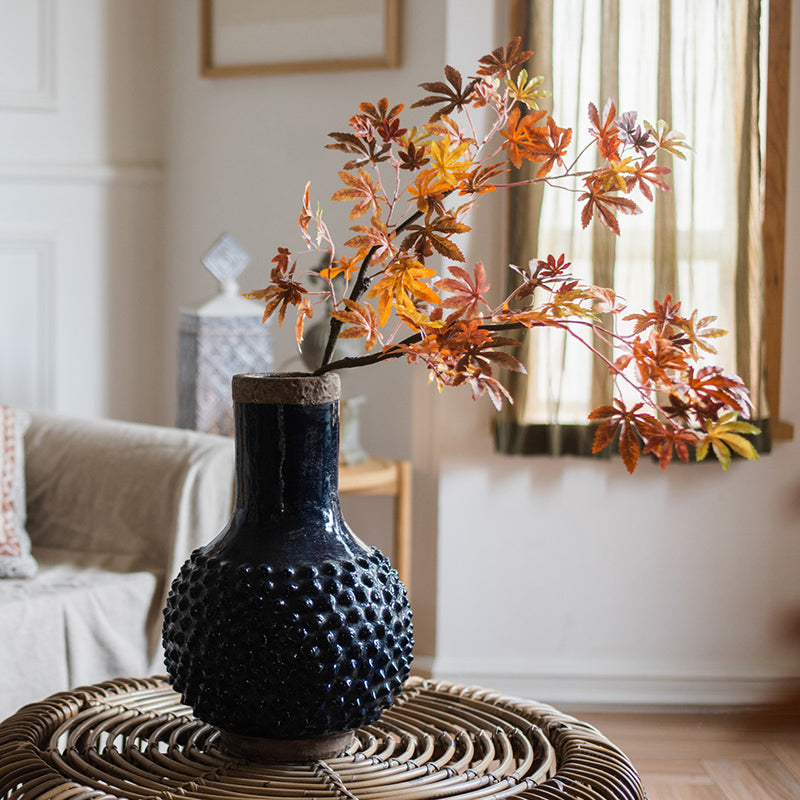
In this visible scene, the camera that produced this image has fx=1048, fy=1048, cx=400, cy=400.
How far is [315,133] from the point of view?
2.70 m

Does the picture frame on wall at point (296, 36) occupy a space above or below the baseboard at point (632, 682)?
above

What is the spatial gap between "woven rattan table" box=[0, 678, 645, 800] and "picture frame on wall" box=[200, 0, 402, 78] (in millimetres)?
1869

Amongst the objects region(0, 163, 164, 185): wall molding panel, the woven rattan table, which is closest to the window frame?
region(0, 163, 164, 185): wall molding panel

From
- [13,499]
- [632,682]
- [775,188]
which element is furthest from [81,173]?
[632,682]

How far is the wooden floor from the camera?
2.12m

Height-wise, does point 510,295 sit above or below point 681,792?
above

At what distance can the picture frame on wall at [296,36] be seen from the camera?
259 centimetres

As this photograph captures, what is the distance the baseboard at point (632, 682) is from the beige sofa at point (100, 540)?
851 millimetres

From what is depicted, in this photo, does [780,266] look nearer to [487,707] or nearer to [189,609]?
[487,707]

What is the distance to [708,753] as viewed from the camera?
7.59ft

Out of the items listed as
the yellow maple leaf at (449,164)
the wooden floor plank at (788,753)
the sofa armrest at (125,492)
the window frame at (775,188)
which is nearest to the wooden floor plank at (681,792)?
the wooden floor plank at (788,753)

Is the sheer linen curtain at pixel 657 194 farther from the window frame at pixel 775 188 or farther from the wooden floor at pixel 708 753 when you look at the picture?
the wooden floor at pixel 708 753

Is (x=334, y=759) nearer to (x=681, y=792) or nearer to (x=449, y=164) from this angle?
(x=449, y=164)

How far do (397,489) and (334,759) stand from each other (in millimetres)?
1497
